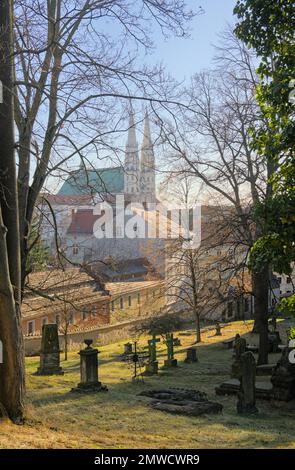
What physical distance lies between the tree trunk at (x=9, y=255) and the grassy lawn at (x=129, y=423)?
0.53 meters

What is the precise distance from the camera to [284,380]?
12906 millimetres

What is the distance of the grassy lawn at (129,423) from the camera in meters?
7.20

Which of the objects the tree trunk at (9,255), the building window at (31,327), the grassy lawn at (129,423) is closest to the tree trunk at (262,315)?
the grassy lawn at (129,423)

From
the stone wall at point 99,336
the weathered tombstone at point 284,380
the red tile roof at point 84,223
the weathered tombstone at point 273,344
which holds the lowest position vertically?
the stone wall at point 99,336

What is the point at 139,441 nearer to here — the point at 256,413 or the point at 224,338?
the point at 256,413

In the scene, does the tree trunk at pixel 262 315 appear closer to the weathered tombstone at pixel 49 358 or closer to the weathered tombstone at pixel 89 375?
the weathered tombstone at pixel 89 375

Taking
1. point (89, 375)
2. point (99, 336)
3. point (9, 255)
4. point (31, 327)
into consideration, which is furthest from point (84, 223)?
point (9, 255)

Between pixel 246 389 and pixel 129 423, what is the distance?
12.9 feet

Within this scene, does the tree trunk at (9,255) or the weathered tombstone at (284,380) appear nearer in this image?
the tree trunk at (9,255)

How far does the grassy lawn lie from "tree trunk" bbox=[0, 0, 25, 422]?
527mm

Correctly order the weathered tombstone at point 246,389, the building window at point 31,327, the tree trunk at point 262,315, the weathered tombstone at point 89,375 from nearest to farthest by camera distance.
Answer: the weathered tombstone at point 246,389, the weathered tombstone at point 89,375, the tree trunk at point 262,315, the building window at point 31,327

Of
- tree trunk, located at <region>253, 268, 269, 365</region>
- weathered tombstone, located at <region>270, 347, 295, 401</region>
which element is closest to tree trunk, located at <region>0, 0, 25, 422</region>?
weathered tombstone, located at <region>270, 347, 295, 401</region>

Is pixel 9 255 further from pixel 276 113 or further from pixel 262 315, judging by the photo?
pixel 262 315
